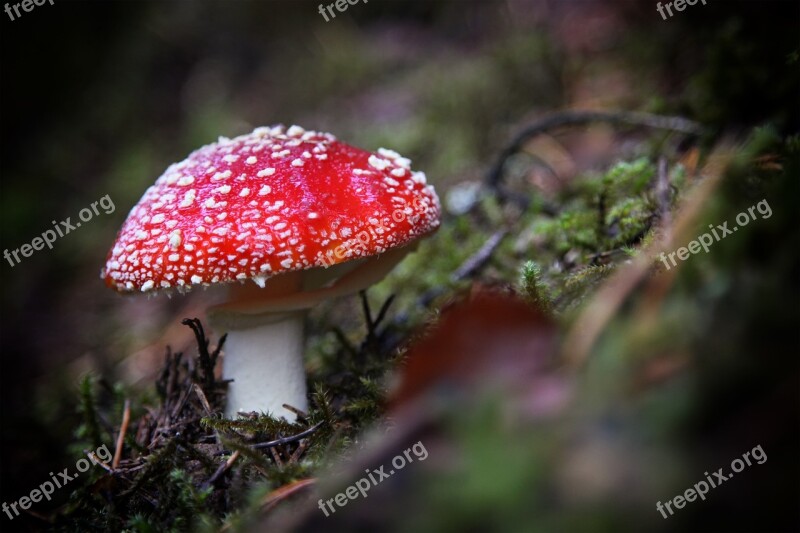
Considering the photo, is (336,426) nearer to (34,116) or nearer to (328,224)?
(328,224)

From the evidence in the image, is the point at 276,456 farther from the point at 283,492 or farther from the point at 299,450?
the point at 283,492

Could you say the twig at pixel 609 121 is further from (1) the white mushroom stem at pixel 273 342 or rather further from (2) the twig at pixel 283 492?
(2) the twig at pixel 283 492

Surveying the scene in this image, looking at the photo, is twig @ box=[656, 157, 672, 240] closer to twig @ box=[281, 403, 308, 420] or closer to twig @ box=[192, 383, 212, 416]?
twig @ box=[281, 403, 308, 420]

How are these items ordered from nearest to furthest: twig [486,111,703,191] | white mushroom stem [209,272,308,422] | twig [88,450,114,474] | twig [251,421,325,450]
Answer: twig [251,421,325,450], twig [88,450,114,474], white mushroom stem [209,272,308,422], twig [486,111,703,191]

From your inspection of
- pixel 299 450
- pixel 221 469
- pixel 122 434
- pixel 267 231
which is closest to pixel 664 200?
pixel 267 231

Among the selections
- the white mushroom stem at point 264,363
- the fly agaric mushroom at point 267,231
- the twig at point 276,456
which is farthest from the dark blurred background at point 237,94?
the twig at point 276,456

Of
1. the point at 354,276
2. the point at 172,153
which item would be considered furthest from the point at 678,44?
the point at 172,153

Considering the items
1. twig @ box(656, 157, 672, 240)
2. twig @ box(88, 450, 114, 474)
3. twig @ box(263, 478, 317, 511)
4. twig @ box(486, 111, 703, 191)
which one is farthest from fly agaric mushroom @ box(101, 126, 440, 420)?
twig @ box(486, 111, 703, 191)
